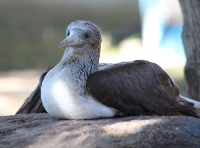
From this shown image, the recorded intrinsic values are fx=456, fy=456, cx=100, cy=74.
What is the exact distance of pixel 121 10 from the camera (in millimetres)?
21328

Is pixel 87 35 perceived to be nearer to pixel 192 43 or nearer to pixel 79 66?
pixel 79 66

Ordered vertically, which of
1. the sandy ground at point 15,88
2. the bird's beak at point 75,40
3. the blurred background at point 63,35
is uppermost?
the bird's beak at point 75,40

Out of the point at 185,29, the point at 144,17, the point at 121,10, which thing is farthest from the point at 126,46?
the point at 185,29

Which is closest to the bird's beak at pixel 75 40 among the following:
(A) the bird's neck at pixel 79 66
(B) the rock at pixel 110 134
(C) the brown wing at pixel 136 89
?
(A) the bird's neck at pixel 79 66

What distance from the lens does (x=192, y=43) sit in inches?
264

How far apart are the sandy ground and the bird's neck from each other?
6.02 metres

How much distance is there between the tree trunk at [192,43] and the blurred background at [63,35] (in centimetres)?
552

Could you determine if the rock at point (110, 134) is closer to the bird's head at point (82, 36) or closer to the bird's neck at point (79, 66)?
the bird's neck at point (79, 66)

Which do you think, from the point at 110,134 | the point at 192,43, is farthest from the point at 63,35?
the point at 110,134

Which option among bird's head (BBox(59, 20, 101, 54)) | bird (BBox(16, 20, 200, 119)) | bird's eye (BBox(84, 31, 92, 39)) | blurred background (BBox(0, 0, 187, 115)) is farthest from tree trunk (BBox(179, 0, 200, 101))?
blurred background (BBox(0, 0, 187, 115))

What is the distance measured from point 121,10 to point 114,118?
54.7 feet

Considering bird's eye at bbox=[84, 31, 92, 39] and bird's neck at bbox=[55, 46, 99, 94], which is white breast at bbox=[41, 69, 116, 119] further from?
bird's eye at bbox=[84, 31, 92, 39]

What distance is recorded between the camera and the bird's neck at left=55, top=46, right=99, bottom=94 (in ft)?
17.0

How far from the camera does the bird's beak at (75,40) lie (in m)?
5.07
